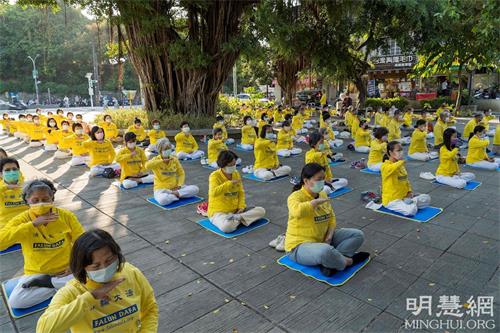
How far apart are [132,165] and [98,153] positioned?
5.15 ft

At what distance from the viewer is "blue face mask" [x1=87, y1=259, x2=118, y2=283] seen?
2121 millimetres

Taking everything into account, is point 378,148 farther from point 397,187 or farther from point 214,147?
point 214,147

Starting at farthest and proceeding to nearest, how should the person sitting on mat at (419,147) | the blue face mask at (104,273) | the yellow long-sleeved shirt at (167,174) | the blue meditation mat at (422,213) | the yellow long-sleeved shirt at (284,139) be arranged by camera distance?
the yellow long-sleeved shirt at (284,139)
the person sitting on mat at (419,147)
the yellow long-sleeved shirt at (167,174)
the blue meditation mat at (422,213)
the blue face mask at (104,273)

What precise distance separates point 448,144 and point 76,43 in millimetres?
45160

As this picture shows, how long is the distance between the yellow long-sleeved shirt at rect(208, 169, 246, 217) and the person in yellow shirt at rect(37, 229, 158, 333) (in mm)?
2645

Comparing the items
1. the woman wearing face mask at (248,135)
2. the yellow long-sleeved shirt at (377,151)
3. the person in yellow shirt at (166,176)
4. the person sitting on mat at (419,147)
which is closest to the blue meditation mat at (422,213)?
the yellow long-sleeved shirt at (377,151)

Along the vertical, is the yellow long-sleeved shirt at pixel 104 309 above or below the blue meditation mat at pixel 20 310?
above

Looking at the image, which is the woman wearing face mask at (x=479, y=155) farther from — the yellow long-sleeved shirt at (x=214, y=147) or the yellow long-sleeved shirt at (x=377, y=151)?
the yellow long-sleeved shirt at (x=214, y=147)

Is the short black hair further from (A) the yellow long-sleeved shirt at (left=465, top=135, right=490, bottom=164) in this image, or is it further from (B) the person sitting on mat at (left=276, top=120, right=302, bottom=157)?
(A) the yellow long-sleeved shirt at (left=465, top=135, right=490, bottom=164)

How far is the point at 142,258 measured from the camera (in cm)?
432

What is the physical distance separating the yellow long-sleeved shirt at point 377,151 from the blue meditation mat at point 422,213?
6.86ft

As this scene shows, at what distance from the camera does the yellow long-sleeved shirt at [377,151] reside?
7.56 meters

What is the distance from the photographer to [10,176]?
4.41 metres

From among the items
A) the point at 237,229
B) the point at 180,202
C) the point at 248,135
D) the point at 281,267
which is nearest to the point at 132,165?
the point at 180,202
